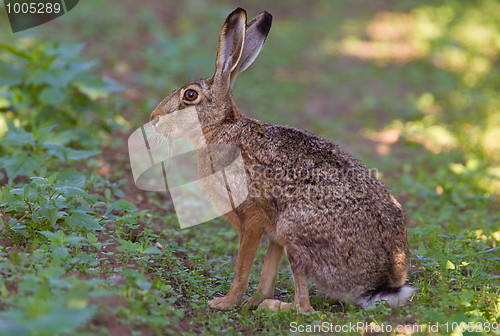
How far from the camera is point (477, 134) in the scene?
9.44 metres

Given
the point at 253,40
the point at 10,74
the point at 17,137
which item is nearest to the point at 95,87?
the point at 10,74

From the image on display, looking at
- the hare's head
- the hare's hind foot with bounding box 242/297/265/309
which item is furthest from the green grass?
the hare's head

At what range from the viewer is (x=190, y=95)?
5285 mm

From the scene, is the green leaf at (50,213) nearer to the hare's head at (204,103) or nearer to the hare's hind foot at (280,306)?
the hare's head at (204,103)

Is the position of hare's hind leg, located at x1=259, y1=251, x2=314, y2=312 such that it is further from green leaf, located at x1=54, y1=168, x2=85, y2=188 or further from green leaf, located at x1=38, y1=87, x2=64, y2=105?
green leaf, located at x1=38, y1=87, x2=64, y2=105

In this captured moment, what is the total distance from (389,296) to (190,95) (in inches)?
95.9

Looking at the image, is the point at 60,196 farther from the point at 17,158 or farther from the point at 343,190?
the point at 343,190

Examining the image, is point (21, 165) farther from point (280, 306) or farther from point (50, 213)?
point (280, 306)

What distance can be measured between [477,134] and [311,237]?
5.91m

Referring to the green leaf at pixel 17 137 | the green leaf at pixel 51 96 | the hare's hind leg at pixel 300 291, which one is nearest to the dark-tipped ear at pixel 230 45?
the hare's hind leg at pixel 300 291

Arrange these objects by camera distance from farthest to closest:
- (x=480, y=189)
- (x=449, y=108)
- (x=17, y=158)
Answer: (x=449, y=108)
(x=480, y=189)
(x=17, y=158)

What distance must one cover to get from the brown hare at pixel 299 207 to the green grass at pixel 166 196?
0.26 m

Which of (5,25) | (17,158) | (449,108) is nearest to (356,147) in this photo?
(449,108)

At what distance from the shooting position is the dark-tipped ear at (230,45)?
5094mm
